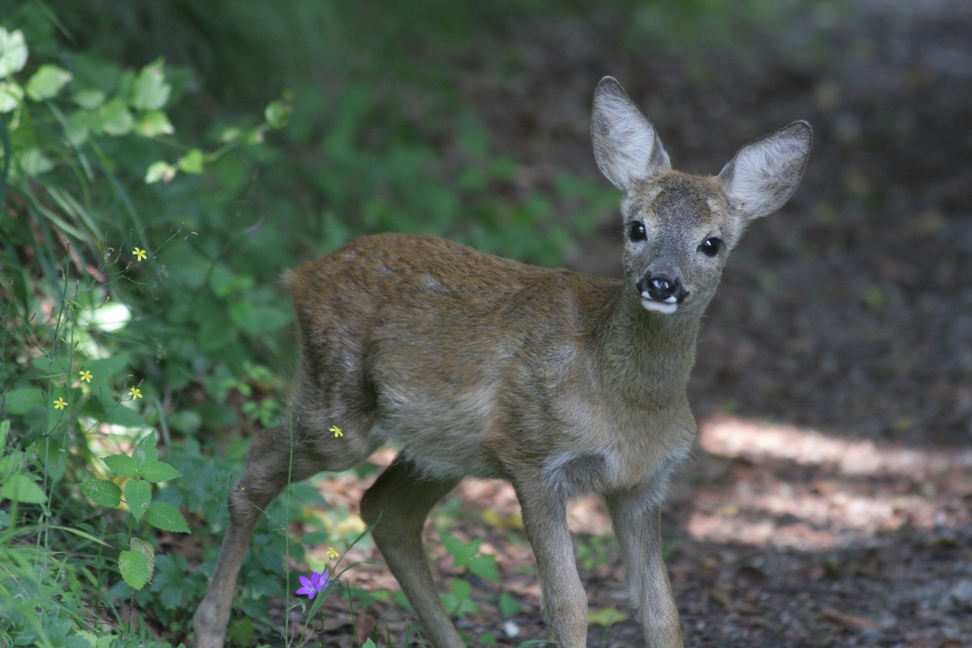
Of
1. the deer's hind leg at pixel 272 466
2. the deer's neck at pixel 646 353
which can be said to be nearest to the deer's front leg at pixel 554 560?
the deer's neck at pixel 646 353

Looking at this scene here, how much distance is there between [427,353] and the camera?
4492 mm

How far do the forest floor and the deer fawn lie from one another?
0.43 metres

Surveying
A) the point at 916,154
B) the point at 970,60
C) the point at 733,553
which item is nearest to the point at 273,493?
the point at 733,553

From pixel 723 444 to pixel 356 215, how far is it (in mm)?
3240

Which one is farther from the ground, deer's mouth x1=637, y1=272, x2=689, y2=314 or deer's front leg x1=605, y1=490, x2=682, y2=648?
deer's mouth x1=637, y1=272, x2=689, y2=314

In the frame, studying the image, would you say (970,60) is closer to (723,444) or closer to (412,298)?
(723,444)

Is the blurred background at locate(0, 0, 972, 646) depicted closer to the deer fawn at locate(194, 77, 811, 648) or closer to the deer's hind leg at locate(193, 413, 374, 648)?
the deer's hind leg at locate(193, 413, 374, 648)

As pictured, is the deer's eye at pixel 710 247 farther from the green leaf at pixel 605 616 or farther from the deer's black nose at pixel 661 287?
the green leaf at pixel 605 616

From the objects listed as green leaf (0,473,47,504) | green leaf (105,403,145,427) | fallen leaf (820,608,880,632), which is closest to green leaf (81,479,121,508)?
green leaf (105,403,145,427)

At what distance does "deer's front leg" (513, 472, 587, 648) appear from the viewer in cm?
399

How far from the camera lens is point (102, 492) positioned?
3801mm

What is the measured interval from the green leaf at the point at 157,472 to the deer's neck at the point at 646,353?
158cm

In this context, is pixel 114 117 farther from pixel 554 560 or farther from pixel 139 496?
pixel 554 560

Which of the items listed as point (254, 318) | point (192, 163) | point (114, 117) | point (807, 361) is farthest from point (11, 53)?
point (807, 361)
